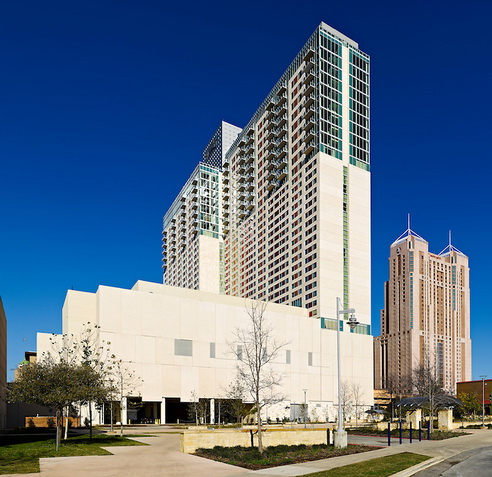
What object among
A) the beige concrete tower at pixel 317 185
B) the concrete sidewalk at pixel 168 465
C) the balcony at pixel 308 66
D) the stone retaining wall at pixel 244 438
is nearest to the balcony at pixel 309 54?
the beige concrete tower at pixel 317 185

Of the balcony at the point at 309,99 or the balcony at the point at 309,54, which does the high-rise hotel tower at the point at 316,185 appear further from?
the balcony at the point at 309,99

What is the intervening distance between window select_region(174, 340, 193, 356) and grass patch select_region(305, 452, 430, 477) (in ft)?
211

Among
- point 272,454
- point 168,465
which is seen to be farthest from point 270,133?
point 168,465

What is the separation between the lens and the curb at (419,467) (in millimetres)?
21156

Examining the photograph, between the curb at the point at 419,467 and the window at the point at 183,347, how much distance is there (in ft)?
212

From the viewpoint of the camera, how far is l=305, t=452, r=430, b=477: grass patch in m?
20.4

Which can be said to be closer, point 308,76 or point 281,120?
point 308,76

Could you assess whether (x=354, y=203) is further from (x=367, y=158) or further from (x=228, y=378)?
(x=228, y=378)

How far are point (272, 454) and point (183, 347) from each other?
63.5 meters

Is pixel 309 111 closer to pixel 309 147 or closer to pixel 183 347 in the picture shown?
pixel 309 147

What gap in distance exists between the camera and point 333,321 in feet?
374

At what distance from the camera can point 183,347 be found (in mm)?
89500

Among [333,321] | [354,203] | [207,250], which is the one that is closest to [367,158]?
[354,203]

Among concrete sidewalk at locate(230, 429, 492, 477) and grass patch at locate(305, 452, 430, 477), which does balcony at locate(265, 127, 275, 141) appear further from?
grass patch at locate(305, 452, 430, 477)
